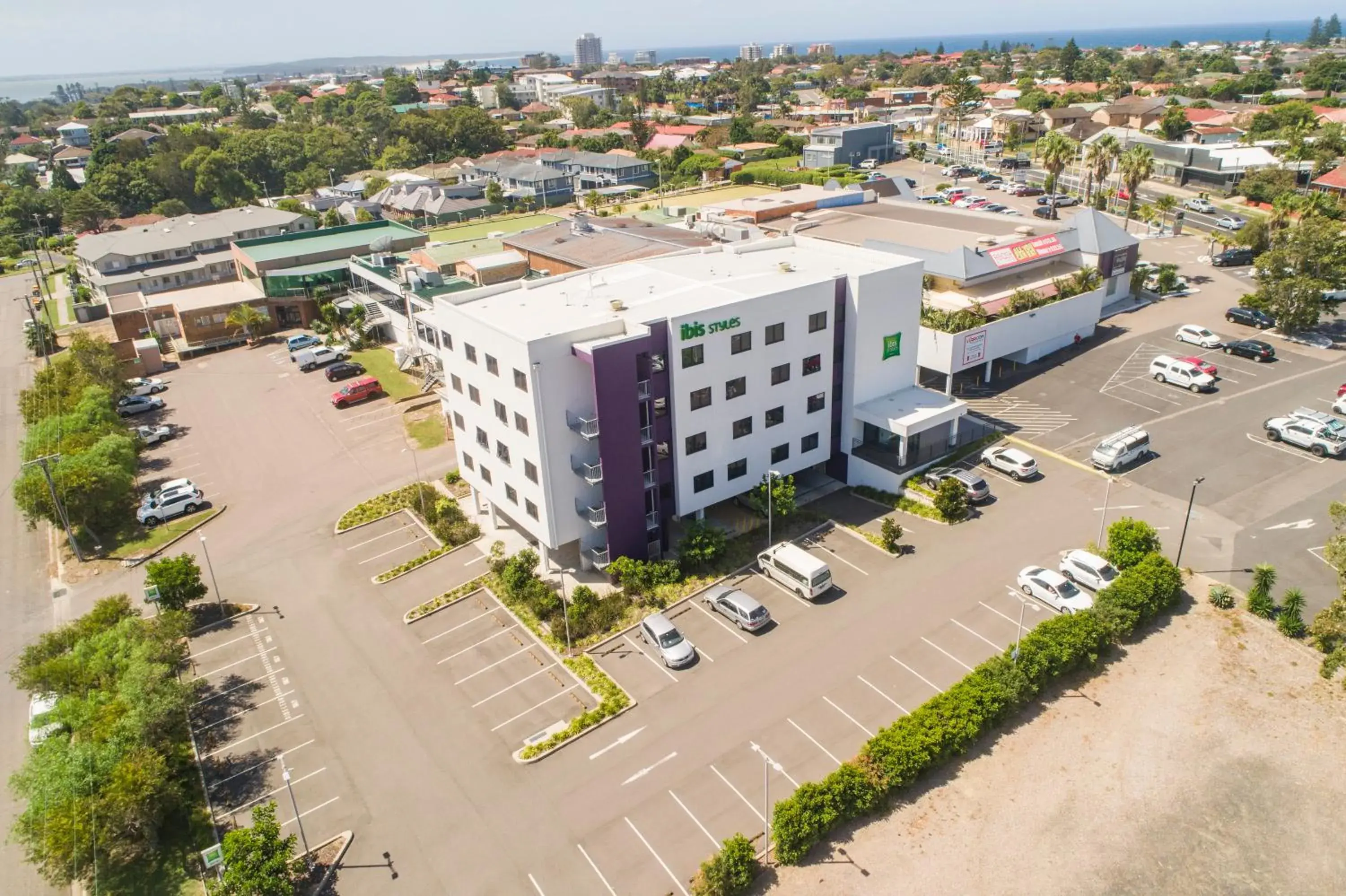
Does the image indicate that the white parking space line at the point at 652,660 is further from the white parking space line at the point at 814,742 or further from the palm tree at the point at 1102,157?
the palm tree at the point at 1102,157

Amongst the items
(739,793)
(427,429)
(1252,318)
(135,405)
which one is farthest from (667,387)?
(1252,318)

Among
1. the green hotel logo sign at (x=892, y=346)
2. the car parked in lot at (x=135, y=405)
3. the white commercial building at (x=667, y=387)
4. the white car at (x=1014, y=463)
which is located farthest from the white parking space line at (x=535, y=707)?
the car parked in lot at (x=135, y=405)

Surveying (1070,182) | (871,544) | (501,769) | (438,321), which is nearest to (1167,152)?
(1070,182)

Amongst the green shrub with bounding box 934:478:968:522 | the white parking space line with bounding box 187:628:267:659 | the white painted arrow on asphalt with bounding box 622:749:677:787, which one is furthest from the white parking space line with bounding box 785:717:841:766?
the white parking space line with bounding box 187:628:267:659

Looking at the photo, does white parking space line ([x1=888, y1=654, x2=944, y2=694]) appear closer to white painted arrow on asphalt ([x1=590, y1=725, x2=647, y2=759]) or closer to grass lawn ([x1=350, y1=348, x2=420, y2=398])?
white painted arrow on asphalt ([x1=590, y1=725, x2=647, y2=759])

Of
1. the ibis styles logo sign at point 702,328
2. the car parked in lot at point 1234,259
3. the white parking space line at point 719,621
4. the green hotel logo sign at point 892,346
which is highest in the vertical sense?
the ibis styles logo sign at point 702,328
